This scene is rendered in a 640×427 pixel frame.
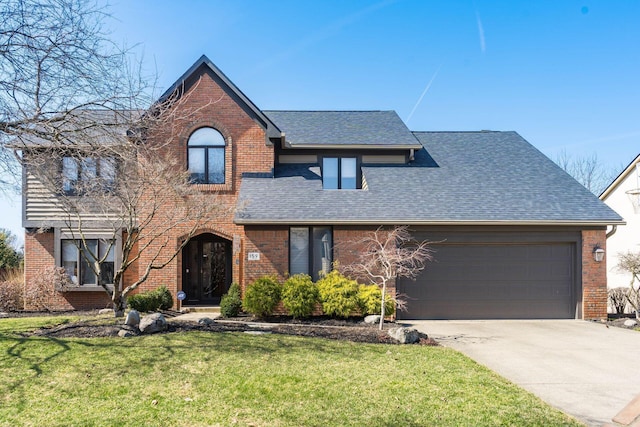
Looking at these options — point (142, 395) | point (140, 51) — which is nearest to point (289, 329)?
point (142, 395)

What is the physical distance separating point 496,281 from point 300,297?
5.98 meters

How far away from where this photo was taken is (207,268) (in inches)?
612

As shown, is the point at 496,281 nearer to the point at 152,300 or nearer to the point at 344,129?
the point at 344,129

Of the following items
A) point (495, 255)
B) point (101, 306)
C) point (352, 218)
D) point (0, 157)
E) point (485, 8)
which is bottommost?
point (101, 306)

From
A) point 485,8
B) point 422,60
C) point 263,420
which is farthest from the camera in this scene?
point 422,60

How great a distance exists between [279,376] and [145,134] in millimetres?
4910

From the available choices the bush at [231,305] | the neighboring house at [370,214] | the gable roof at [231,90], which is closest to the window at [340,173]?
the neighboring house at [370,214]

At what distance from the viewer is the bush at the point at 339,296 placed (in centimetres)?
1199

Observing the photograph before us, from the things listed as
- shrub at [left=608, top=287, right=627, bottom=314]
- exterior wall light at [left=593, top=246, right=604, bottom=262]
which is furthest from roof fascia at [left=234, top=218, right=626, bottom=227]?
shrub at [left=608, top=287, right=627, bottom=314]

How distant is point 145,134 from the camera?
812cm

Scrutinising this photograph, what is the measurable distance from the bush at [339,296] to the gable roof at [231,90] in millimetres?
5302

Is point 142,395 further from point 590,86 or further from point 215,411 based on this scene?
point 590,86

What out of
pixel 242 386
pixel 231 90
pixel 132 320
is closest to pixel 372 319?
pixel 132 320

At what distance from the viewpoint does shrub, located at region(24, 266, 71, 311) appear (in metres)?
14.3
